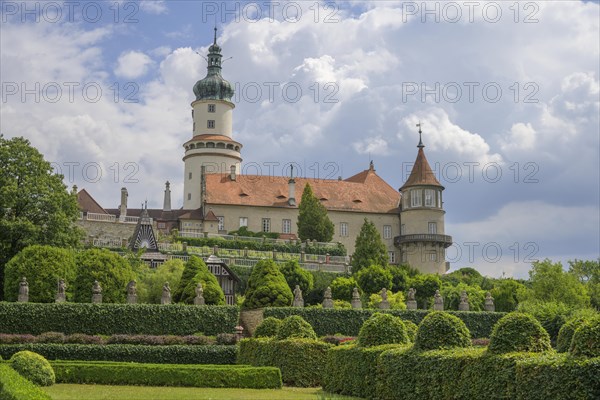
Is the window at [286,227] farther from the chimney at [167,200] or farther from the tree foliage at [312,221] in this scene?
the chimney at [167,200]

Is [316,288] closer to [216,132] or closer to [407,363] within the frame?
[216,132]

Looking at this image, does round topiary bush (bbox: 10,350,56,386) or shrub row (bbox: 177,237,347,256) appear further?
shrub row (bbox: 177,237,347,256)

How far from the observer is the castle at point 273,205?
78.5 metres

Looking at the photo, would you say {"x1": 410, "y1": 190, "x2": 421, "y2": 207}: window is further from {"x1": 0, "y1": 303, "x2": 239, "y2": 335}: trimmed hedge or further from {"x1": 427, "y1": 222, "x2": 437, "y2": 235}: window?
{"x1": 0, "y1": 303, "x2": 239, "y2": 335}: trimmed hedge

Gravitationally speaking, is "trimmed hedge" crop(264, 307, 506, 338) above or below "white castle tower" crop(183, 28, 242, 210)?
below

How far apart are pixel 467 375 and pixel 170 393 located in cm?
879

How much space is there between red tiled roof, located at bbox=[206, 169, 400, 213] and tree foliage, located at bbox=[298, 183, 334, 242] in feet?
16.7

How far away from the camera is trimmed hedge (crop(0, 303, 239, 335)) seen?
121ft

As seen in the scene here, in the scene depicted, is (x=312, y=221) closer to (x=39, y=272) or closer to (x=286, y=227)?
(x=286, y=227)

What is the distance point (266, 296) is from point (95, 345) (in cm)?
1528

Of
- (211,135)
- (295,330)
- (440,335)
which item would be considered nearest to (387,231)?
(211,135)

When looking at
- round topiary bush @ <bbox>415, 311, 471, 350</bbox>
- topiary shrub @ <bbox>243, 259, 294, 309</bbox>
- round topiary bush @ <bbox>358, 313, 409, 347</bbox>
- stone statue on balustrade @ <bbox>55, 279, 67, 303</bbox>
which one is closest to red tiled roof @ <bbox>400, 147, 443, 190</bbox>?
topiary shrub @ <bbox>243, 259, 294, 309</bbox>

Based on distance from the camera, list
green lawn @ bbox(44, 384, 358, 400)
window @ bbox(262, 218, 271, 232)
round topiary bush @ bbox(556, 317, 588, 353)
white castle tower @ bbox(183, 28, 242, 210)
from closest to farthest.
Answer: round topiary bush @ bbox(556, 317, 588, 353) < green lawn @ bbox(44, 384, 358, 400) < window @ bbox(262, 218, 271, 232) < white castle tower @ bbox(183, 28, 242, 210)

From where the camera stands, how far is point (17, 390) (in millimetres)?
15844
